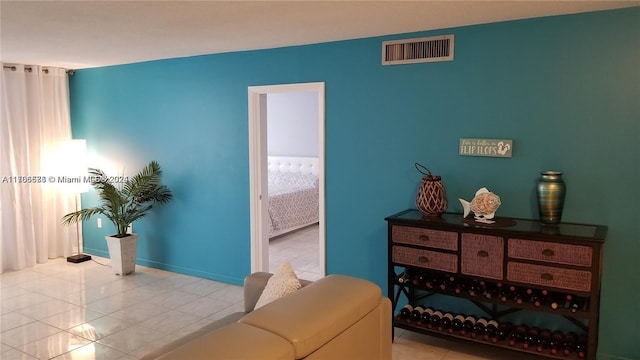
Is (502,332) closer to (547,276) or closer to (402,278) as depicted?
(547,276)

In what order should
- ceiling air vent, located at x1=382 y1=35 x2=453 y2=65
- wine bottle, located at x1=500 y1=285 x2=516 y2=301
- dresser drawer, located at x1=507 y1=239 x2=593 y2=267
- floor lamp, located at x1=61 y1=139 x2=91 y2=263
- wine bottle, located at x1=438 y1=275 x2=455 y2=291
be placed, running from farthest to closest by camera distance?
floor lamp, located at x1=61 y1=139 x2=91 y2=263 < ceiling air vent, located at x1=382 y1=35 x2=453 y2=65 < wine bottle, located at x1=438 y1=275 x2=455 y2=291 < wine bottle, located at x1=500 y1=285 x2=516 y2=301 < dresser drawer, located at x1=507 y1=239 x2=593 y2=267

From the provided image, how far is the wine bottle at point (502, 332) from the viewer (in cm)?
320

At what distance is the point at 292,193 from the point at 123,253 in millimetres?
2611

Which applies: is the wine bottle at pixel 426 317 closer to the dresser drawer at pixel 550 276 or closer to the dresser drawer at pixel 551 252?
the dresser drawer at pixel 550 276

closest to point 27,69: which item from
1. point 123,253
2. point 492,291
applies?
point 123,253

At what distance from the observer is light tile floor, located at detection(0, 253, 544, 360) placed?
3.44 m

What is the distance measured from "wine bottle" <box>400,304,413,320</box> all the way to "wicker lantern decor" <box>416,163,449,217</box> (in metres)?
0.72

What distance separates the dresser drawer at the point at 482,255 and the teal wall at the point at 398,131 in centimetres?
48

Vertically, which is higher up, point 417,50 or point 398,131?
point 417,50

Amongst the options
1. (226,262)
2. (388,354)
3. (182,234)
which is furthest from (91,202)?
(388,354)

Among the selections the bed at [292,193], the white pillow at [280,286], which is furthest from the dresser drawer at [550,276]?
the bed at [292,193]

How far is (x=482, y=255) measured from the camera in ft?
10.2

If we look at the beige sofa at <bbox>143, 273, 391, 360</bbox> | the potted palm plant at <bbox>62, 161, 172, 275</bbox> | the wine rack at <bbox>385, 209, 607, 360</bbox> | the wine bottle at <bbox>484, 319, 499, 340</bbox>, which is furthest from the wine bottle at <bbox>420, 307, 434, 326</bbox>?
the potted palm plant at <bbox>62, 161, 172, 275</bbox>

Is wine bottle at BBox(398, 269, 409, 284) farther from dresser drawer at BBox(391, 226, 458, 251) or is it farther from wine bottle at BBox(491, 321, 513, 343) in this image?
wine bottle at BBox(491, 321, 513, 343)
